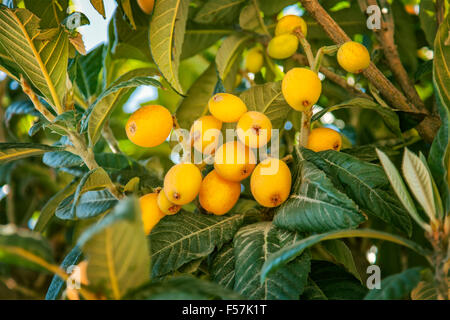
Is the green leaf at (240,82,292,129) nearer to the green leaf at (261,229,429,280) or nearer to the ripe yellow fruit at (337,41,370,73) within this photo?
the ripe yellow fruit at (337,41,370,73)

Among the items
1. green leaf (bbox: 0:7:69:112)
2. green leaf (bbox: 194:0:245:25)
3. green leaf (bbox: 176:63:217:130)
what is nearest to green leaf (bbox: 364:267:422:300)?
green leaf (bbox: 176:63:217:130)

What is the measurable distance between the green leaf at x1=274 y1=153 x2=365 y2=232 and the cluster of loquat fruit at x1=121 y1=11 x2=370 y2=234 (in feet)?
0.10

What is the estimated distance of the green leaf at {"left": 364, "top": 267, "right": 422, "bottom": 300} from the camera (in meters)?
0.64

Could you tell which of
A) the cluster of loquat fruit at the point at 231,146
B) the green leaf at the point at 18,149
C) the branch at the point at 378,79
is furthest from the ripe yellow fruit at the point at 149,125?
the branch at the point at 378,79

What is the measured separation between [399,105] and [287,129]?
1.26ft

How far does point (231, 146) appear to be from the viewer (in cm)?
89

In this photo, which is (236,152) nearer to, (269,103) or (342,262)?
(269,103)

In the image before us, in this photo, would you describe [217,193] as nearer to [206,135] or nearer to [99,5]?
[206,135]

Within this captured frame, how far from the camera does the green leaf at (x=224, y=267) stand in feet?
2.80

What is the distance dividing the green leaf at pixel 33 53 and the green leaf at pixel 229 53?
1.52 ft

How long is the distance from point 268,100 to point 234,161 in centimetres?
23
